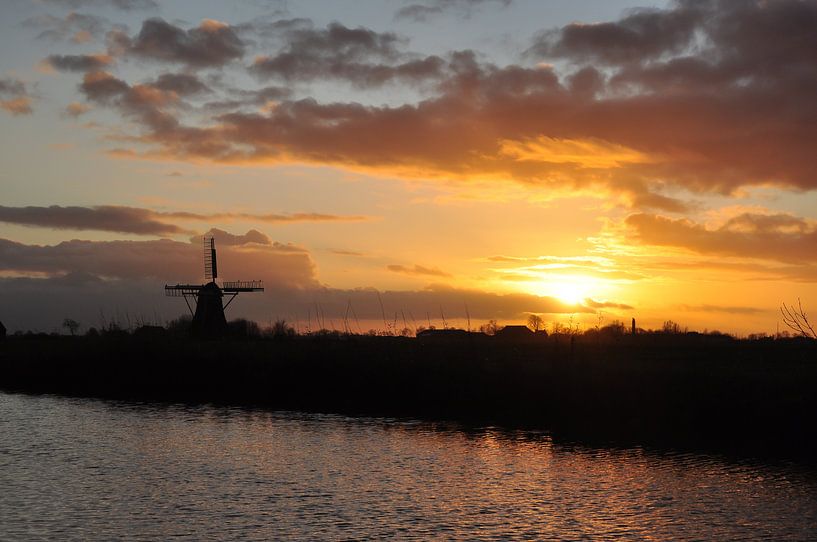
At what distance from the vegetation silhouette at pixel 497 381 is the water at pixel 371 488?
4.37 meters

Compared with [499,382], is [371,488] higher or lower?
lower

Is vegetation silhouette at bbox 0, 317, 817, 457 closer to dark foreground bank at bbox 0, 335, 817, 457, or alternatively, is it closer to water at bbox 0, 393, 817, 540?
dark foreground bank at bbox 0, 335, 817, 457

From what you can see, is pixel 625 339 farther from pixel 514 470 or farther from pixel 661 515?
pixel 661 515

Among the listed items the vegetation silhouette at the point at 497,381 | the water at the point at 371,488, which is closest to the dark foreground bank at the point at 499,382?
the vegetation silhouette at the point at 497,381

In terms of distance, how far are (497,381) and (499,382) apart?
133 millimetres

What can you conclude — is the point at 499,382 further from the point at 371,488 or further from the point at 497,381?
the point at 371,488

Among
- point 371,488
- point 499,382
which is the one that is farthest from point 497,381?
point 371,488

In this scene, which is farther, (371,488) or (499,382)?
(499,382)

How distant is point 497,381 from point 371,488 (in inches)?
689

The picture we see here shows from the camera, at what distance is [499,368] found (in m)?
43.0

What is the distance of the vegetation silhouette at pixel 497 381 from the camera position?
34.9m

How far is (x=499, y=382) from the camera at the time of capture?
137ft

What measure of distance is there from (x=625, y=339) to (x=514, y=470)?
42.4 meters

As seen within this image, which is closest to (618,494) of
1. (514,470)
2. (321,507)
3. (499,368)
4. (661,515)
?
(661,515)
